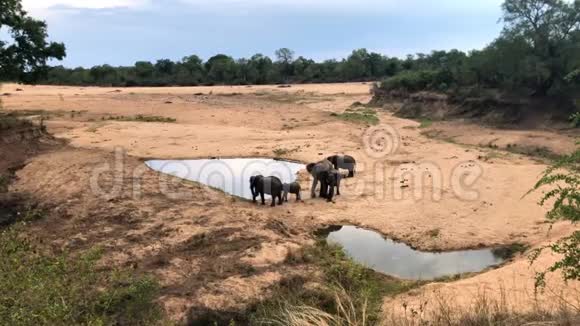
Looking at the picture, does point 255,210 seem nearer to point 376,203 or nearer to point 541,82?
point 376,203

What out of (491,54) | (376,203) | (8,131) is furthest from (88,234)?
(491,54)

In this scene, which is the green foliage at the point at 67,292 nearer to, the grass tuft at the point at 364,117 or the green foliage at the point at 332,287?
the green foliage at the point at 332,287

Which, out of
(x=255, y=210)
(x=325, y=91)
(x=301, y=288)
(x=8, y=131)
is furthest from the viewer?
(x=325, y=91)

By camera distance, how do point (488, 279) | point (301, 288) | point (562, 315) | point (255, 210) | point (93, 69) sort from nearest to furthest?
point (562, 315)
point (301, 288)
point (488, 279)
point (255, 210)
point (93, 69)

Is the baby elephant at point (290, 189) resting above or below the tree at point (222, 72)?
below

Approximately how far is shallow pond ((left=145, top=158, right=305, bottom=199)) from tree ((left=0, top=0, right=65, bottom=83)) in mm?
12073

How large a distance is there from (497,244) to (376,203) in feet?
11.5

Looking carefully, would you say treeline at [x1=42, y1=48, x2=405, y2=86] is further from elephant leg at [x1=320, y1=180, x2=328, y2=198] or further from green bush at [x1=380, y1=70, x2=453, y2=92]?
elephant leg at [x1=320, y1=180, x2=328, y2=198]

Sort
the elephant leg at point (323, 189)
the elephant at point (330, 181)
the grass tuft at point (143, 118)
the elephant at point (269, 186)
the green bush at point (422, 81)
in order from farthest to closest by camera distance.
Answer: the green bush at point (422, 81), the grass tuft at point (143, 118), the elephant leg at point (323, 189), the elephant at point (330, 181), the elephant at point (269, 186)

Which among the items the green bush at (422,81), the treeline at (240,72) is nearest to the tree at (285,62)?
the treeline at (240,72)

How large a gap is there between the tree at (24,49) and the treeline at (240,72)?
42924mm

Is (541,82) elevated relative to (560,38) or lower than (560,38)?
lower

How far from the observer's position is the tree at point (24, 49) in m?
25.5

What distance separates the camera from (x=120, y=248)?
33.3 ft
